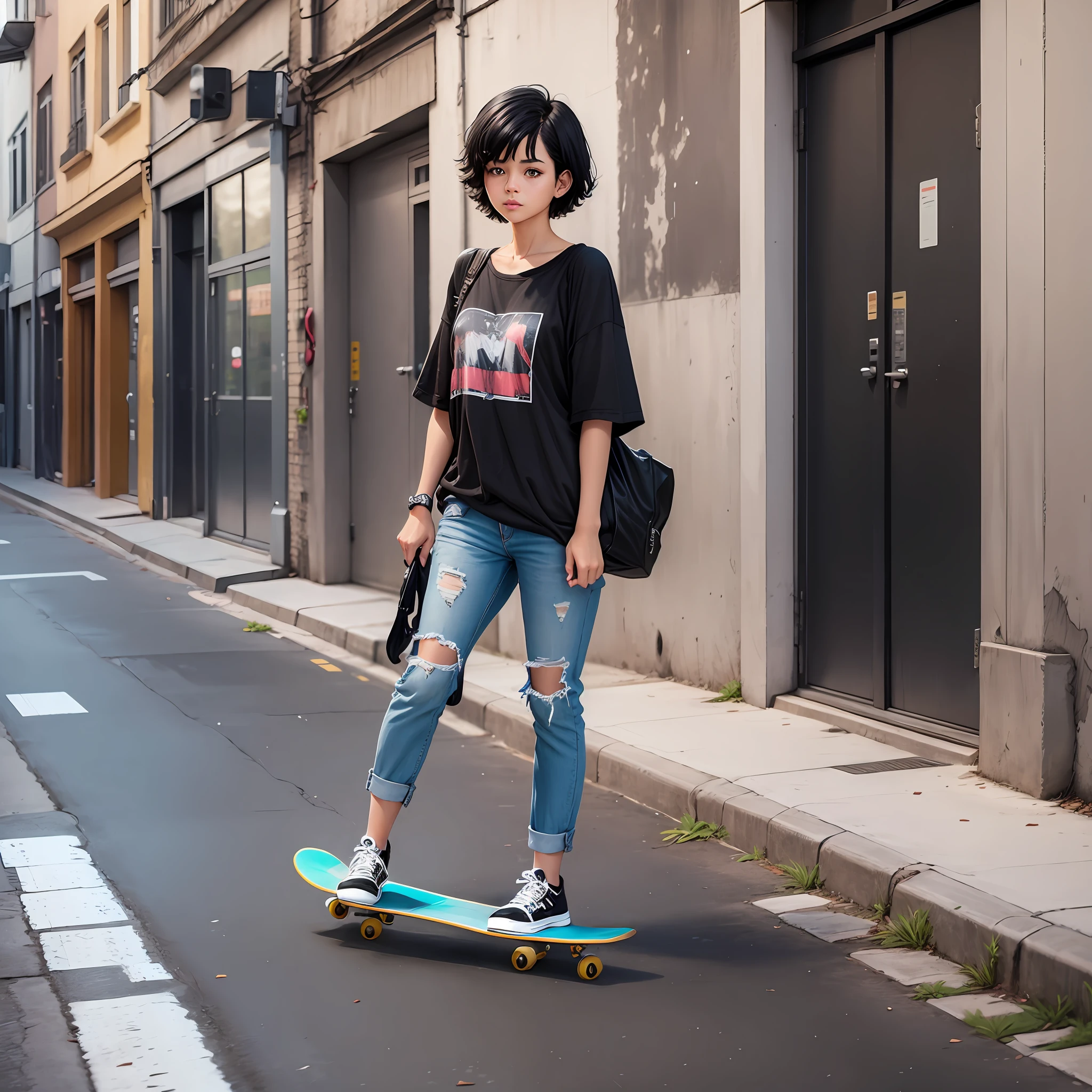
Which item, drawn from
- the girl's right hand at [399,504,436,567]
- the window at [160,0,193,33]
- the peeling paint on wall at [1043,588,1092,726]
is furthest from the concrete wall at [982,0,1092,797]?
the window at [160,0,193,33]

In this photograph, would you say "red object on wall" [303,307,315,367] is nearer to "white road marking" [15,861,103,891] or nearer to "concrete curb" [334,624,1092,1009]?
"concrete curb" [334,624,1092,1009]

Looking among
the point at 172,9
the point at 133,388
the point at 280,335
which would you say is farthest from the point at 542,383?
the point at 133,388

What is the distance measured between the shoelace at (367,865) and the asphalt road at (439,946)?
8.4 inches

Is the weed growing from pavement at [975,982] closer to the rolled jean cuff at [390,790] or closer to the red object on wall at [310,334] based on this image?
the rolled jean cuff at [390,790]

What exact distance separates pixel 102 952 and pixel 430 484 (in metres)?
1.46

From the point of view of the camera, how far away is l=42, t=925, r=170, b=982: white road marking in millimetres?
3777

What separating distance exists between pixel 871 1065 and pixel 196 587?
10.5m

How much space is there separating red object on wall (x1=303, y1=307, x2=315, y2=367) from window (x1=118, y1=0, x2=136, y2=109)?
8.70 meters

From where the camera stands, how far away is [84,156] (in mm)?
22688

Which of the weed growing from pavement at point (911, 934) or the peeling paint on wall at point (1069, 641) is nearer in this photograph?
the weed growing from pavement at point (911, 934)

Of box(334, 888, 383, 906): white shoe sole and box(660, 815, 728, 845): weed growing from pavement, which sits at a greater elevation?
box(334, 888, 383, 906): white shoe sole

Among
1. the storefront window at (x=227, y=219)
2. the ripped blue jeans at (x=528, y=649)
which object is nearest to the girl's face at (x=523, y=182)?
the ripped blue jeans at (x=528, y=649)

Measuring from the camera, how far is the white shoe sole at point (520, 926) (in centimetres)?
377

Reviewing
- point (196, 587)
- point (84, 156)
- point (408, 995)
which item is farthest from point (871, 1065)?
point (84, 156)
